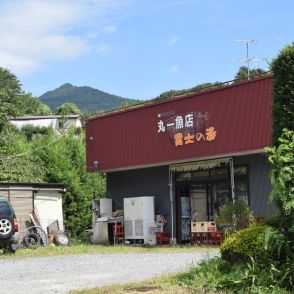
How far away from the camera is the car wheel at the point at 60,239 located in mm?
22812

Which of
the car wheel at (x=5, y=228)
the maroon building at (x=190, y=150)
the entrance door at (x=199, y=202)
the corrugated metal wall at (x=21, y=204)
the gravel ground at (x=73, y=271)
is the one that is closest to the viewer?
the gravel ground at (x=73, y=271)

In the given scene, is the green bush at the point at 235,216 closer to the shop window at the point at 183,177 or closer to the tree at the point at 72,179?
the shop window at the point at 183,177

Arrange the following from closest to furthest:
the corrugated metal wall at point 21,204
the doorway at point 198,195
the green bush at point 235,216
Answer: the green bush at point 235,216, the doorway at point 198,195, the corrugated metal wall at point 21,204

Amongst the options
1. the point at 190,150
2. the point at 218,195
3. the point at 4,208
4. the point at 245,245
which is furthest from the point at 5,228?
the point at 245,245

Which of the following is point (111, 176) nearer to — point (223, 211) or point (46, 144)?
point (46, 144)

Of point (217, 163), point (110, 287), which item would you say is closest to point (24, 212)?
point (217, 163)

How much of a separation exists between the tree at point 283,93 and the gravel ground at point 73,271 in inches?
108

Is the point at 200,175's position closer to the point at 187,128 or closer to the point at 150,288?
the point at 187,128

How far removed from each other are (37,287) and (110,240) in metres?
13.9

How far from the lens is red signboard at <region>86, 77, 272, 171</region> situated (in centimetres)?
1803

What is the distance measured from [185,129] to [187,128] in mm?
118

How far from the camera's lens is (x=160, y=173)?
891 inches

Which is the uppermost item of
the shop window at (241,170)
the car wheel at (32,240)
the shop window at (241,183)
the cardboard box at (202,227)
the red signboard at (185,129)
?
the red signboard at (185,129)

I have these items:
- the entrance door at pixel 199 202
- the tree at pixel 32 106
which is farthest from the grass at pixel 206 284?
the tree at pixel 32 106
